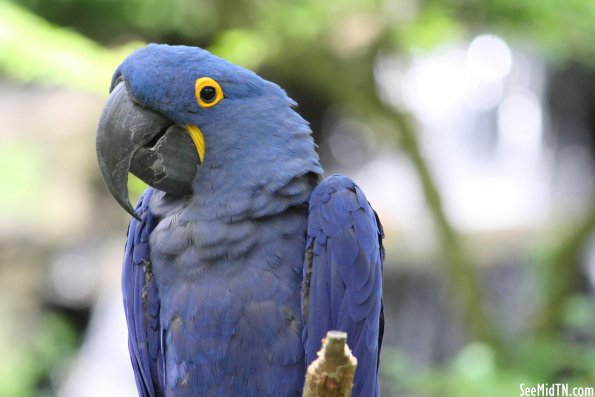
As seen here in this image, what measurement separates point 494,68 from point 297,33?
558 cm

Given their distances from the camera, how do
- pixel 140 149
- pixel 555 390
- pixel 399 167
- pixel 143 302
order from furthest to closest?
pixel 399 167 < pixel 555 390 < pixel 143 302 < pixel 140 149

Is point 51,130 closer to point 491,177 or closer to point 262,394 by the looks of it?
point 491,177

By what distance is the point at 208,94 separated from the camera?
235 centimetres

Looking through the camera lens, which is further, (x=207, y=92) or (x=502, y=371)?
(x=502, y=371)

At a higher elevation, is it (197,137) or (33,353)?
(33,353)

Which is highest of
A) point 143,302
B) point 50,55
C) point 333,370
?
point 50,55

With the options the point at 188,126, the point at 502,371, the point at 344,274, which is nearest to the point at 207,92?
the point at 188,126

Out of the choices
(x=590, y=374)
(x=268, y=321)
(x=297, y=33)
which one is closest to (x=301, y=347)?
(x=268, y=321)

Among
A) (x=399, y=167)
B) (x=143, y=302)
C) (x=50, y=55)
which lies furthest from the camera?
(x=399, y=167)

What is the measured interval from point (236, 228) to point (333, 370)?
69 centimetres

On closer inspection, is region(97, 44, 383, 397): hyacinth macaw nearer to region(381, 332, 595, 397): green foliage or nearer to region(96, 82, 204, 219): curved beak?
region(96, 82, 204, 219): curved beak

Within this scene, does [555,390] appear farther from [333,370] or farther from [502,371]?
[333,370]

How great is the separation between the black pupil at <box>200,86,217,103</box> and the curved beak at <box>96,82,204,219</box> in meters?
0.09

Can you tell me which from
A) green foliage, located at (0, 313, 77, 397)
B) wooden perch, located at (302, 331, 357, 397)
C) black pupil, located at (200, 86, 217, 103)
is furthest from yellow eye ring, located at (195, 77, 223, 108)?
green foliage, located at (0, 313, 77, 397)
